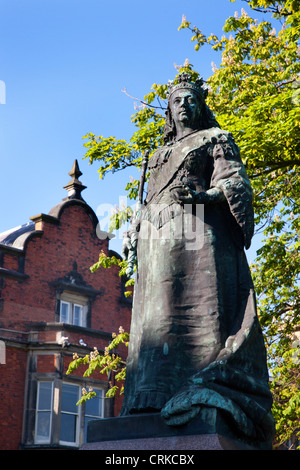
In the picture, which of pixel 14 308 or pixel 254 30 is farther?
pixel 14 308

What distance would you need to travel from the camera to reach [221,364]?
489 cm

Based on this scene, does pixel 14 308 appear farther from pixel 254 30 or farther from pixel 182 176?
pixel 182 176

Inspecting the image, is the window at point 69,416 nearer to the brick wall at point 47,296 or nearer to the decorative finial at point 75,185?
the brick wall at point 47,296

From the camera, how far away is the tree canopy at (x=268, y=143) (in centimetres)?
1319

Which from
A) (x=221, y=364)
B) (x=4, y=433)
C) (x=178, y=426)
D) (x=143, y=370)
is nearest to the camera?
(x=178, y=426)

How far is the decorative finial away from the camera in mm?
27094

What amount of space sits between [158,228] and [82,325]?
19818 mm

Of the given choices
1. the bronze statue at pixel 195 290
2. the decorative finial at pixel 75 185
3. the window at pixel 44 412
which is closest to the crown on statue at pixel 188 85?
the bronze statue at pixel 195 290

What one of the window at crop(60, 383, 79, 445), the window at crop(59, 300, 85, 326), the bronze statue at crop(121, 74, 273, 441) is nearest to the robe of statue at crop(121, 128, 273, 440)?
the bronze statue at crop(121, 74, 273, 441)

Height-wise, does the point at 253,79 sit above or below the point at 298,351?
above

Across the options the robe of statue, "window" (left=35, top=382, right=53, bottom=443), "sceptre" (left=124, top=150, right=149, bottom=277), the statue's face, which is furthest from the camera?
"window" (left=35, top=382, right=53, bottom=443)

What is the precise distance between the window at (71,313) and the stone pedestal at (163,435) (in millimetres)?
19885

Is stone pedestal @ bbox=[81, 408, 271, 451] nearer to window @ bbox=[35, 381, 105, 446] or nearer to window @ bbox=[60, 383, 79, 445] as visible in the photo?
window @ bbox=[35, 381, 105, 446]

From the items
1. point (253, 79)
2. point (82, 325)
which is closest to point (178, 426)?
point (253, 79)
